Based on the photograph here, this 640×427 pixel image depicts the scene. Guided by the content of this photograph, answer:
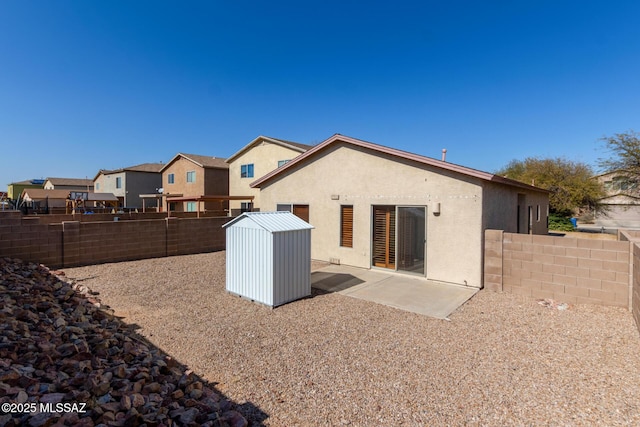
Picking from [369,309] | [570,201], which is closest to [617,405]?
[369,309]

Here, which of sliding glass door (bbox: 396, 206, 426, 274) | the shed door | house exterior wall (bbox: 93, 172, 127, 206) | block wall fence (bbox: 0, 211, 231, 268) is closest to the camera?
sliding glass door (bbox: 396, 206, 426, 274)

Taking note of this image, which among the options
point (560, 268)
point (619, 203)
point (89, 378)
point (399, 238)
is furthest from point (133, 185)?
point (619, 203)

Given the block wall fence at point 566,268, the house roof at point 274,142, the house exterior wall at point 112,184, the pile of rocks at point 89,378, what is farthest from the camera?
the house exterior wall at point 112,184

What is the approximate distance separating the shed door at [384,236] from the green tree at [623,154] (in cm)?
2681

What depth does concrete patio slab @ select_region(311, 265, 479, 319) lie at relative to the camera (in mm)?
7047

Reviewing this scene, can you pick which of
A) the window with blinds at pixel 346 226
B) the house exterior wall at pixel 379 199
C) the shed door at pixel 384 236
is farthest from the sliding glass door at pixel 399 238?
the window with blinds at pixel 346 226

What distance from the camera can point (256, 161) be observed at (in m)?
26.6

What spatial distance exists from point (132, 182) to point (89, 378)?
134 feet

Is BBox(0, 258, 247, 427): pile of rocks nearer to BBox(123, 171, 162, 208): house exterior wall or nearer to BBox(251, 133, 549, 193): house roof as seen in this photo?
BBox(251, 133, 549, 193): house roof

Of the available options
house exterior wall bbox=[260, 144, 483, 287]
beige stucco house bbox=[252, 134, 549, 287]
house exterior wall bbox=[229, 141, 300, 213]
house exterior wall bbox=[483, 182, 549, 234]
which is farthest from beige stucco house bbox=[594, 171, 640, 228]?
house exterior wall bbox=[229, 141, 300, 213]

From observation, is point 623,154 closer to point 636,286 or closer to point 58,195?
point 636,286

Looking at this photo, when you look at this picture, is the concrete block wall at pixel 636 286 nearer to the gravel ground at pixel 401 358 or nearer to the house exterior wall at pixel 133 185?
the gravel ground at pixel 401 358

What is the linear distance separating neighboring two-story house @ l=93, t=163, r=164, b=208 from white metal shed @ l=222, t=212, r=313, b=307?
3484 cm

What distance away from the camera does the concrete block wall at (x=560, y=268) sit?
22.1ft
